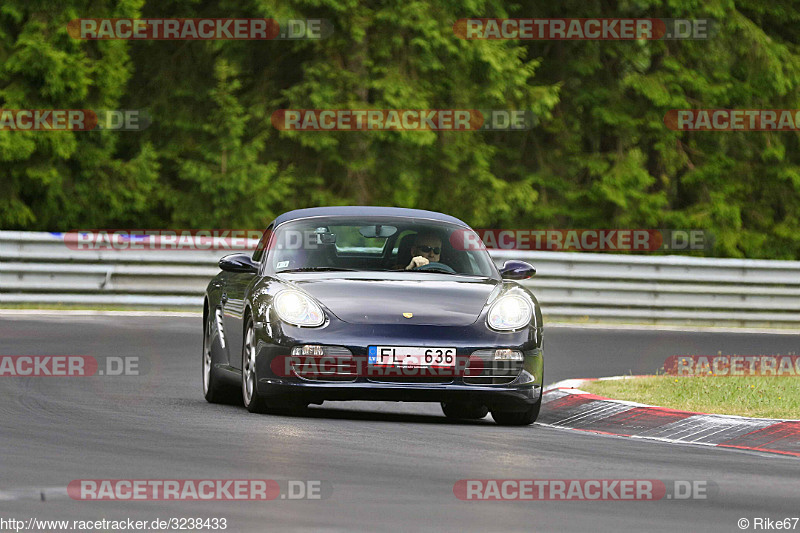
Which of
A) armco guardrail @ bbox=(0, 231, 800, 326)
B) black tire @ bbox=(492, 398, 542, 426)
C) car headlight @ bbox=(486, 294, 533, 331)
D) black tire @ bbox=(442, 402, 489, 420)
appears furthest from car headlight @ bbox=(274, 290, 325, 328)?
armco guardrail @ bbox=(0, 231, 800, 326)

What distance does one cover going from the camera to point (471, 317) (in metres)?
11.0

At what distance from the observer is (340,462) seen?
897 centimetres

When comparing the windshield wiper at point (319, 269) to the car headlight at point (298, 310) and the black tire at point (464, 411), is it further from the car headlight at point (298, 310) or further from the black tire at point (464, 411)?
the black tire at point (464, 411)

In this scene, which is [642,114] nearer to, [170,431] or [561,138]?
[561,138]

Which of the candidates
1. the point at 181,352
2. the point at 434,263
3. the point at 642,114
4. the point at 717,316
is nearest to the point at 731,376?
the point at 434,263

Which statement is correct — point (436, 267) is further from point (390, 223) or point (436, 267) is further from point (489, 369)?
point (489, 369)


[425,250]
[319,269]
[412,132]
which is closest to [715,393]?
[425,250]

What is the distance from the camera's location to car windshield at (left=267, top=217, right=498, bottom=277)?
39.2 feet

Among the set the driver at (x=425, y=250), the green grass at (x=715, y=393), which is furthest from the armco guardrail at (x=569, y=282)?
the driver at (x=425, y=250)

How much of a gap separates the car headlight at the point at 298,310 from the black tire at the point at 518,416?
136cm

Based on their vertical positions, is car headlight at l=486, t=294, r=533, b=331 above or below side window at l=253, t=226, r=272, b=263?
below

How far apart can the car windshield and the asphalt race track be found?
103 cm

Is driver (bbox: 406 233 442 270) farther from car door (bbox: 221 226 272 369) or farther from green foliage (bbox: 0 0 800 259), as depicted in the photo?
green foliage (bbox: 0 0 800 259)

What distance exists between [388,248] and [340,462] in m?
3.59
